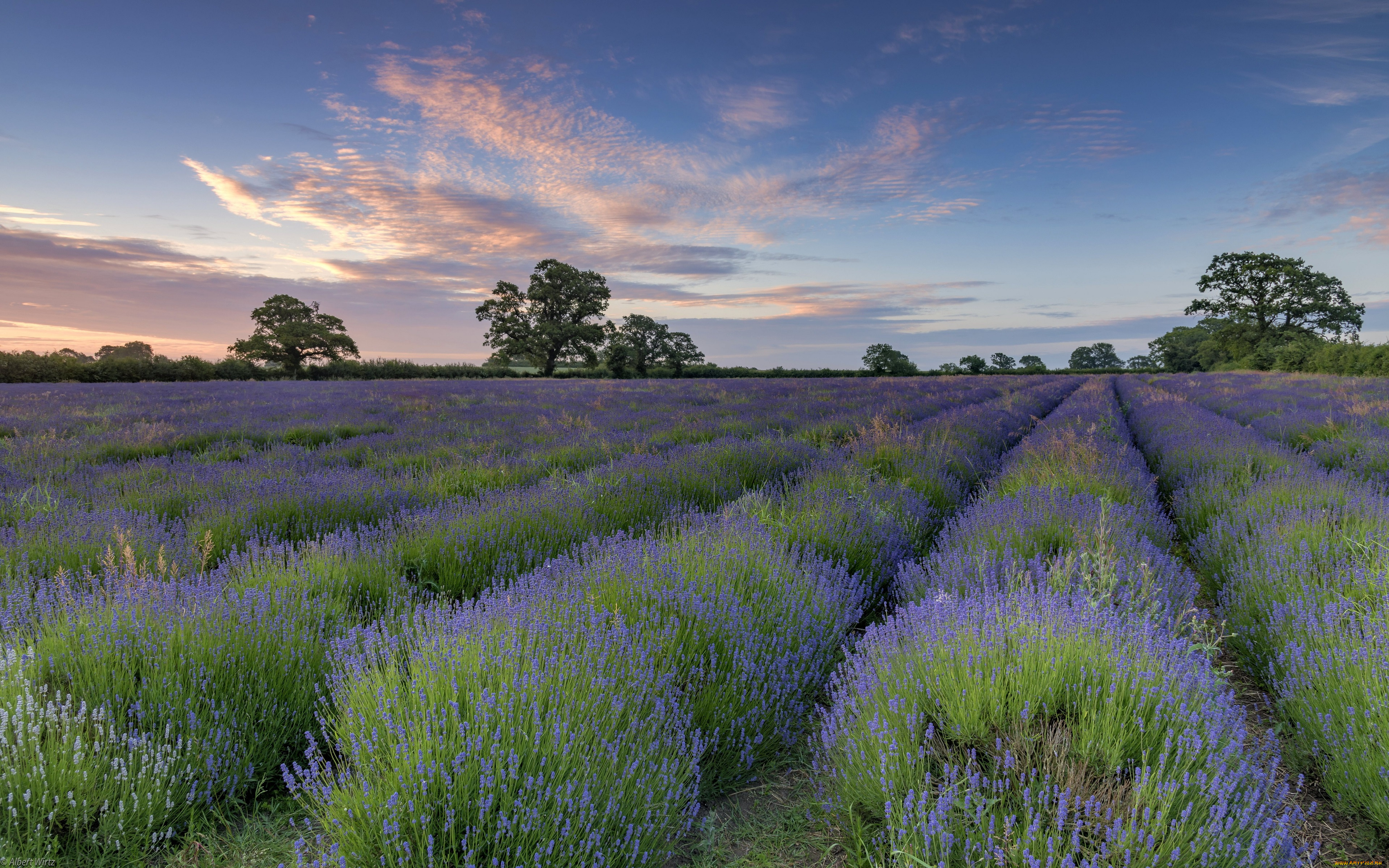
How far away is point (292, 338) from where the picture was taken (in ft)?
148

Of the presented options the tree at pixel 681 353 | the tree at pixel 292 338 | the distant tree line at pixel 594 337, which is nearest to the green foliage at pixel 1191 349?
the distant tree line at pixel 594 337

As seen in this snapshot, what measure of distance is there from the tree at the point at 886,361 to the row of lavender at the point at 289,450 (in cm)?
5425

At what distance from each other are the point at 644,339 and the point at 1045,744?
51239mm

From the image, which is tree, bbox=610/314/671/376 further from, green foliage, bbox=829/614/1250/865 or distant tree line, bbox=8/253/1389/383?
green foliage, bbox=829/614/1250/865

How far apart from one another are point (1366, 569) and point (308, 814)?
18.0ft

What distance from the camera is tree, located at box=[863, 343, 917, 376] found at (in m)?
70.3

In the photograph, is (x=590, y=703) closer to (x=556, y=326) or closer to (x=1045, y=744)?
(x=1045, y=744)

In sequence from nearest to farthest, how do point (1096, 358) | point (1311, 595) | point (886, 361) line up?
point (1311, 595)
point (886, 361)
point (1096, 358)

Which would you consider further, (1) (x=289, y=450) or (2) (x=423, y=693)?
(1) (x=289, y=450)

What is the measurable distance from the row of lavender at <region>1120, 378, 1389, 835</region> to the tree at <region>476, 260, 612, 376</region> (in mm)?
40616

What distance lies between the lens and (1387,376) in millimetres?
25766

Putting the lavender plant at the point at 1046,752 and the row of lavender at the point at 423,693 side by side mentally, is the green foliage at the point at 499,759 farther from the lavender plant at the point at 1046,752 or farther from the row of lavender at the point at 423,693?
the lavender plant at the point at 1046,752

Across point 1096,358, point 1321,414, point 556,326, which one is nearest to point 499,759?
point 1321,414

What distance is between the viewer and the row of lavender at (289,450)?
4254mm
